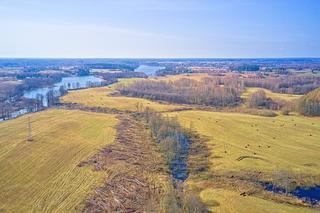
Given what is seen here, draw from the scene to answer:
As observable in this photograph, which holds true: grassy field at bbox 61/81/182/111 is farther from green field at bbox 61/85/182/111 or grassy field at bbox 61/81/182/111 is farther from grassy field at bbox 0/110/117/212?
grassy field at bbox 0/110/117/212

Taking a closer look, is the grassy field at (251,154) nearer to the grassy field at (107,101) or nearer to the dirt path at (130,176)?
the dirt path at (130,176)

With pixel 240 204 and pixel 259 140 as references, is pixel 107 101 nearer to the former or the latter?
pixel 259 140

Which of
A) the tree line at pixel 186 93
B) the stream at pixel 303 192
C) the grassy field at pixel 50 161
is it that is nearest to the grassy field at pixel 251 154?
the stream at pixel 303 192

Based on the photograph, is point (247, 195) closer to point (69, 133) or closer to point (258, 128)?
point (258, 128)

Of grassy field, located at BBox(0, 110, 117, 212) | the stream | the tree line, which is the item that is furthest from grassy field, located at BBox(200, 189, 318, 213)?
the tree line

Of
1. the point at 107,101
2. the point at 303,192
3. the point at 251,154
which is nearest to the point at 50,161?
the point at 251,154

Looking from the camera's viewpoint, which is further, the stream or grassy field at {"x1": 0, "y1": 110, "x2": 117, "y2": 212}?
the stream
